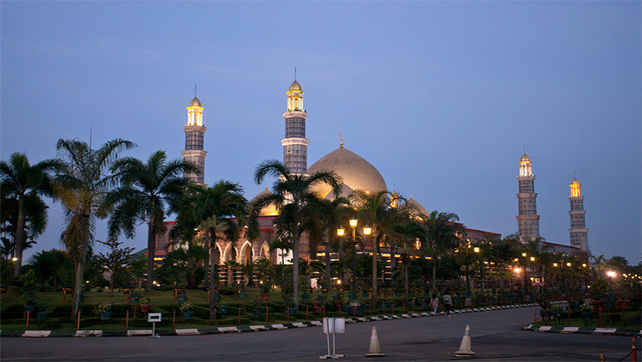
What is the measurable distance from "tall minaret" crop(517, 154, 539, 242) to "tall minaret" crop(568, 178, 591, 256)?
21443 mm

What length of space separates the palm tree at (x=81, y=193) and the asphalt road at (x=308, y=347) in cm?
552

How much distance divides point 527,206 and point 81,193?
105347mm

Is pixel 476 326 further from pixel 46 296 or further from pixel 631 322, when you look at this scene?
pixel 46 296

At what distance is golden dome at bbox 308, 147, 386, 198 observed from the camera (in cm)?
9176

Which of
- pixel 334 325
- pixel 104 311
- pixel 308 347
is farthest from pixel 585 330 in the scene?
pixel 104 311

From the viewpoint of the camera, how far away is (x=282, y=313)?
103ft

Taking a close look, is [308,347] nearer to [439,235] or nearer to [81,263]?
[81,263]

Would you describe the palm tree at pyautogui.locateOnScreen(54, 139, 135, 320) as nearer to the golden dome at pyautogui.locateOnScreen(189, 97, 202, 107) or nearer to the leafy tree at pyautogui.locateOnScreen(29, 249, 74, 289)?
the leafy tree at pyautogui.locateOnScreen(29, 249, 74, 289)

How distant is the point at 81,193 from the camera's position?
24.9 m

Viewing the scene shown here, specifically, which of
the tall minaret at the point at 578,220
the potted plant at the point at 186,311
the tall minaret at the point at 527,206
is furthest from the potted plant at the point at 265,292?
the tall minaret at the point at 578,220

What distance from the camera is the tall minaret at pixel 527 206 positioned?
116625mm

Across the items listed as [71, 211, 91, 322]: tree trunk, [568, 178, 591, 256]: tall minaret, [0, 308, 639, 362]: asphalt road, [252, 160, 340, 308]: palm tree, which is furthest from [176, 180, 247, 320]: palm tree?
[568, 178, 591, 256]: tall minaret

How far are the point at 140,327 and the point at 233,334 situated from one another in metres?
3.85

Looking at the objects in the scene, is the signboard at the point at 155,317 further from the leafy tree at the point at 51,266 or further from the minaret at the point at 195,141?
the minaret at the point at 195,141
